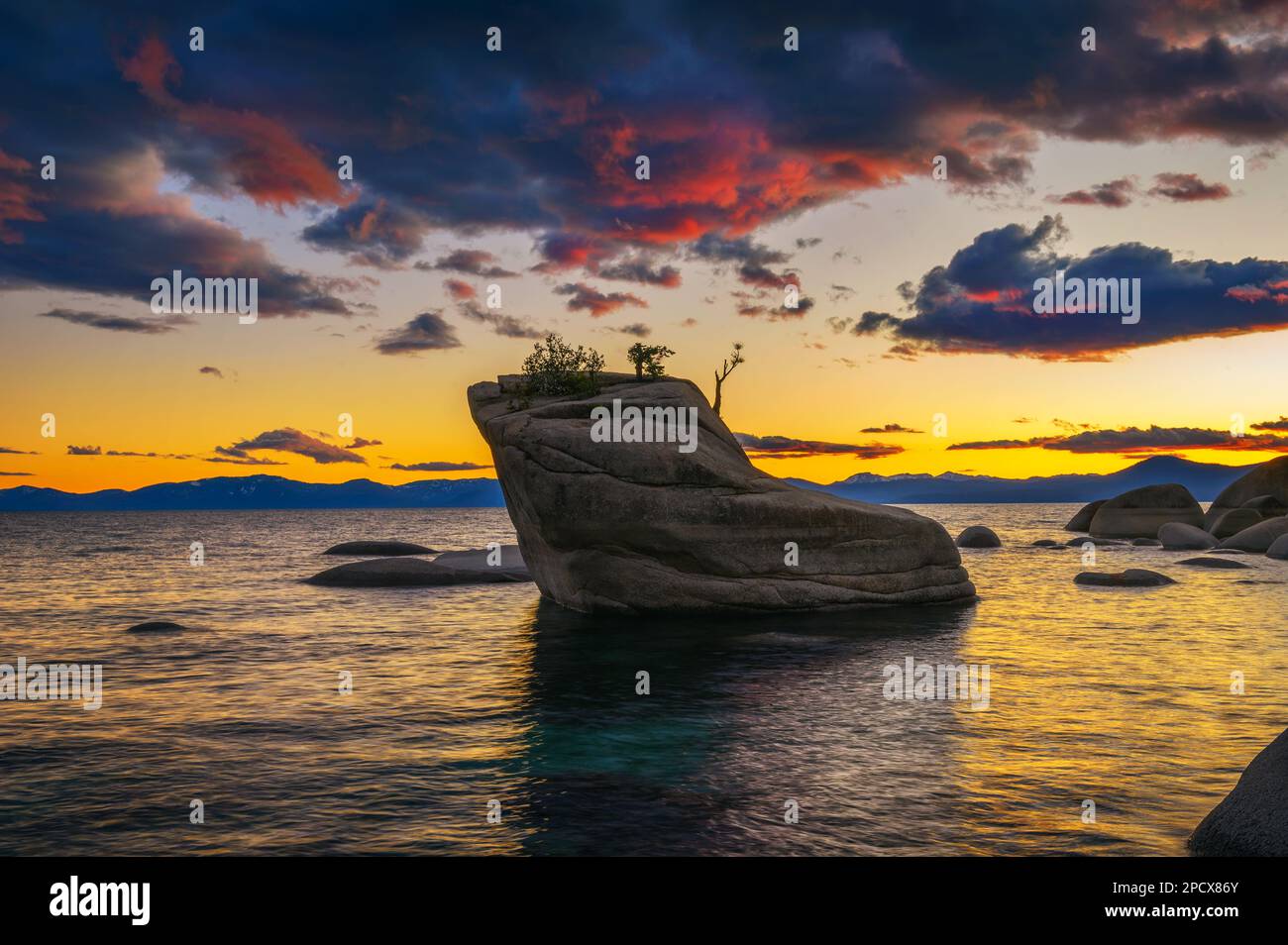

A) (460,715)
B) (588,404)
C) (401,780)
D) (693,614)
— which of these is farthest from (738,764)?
(588,404)

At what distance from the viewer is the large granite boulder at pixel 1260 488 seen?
203 ft

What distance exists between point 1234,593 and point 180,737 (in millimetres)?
36230

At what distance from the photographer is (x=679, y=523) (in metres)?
25.1

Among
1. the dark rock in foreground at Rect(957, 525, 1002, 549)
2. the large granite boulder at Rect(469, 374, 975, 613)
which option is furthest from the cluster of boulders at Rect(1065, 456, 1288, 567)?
the large granite boulder at Rect(469, 374, 975, 613)

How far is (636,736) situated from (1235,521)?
6314cm

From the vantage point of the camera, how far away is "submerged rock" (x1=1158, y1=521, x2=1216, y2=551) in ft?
198

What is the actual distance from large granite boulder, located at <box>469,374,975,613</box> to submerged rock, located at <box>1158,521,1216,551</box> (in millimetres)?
43460

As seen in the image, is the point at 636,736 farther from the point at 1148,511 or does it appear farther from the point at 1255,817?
the point at 1148,511

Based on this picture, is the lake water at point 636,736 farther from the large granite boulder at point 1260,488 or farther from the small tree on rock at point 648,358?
the large granite boulder at point 1260,488

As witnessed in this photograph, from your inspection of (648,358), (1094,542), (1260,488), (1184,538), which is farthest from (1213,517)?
(648,358)

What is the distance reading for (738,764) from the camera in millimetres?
11648

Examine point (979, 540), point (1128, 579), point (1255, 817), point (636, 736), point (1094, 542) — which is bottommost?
point (1094, 542)

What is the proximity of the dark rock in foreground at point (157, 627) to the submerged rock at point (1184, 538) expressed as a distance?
61994 millimetres

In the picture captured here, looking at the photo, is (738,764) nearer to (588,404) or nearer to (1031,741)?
(1031,741)
